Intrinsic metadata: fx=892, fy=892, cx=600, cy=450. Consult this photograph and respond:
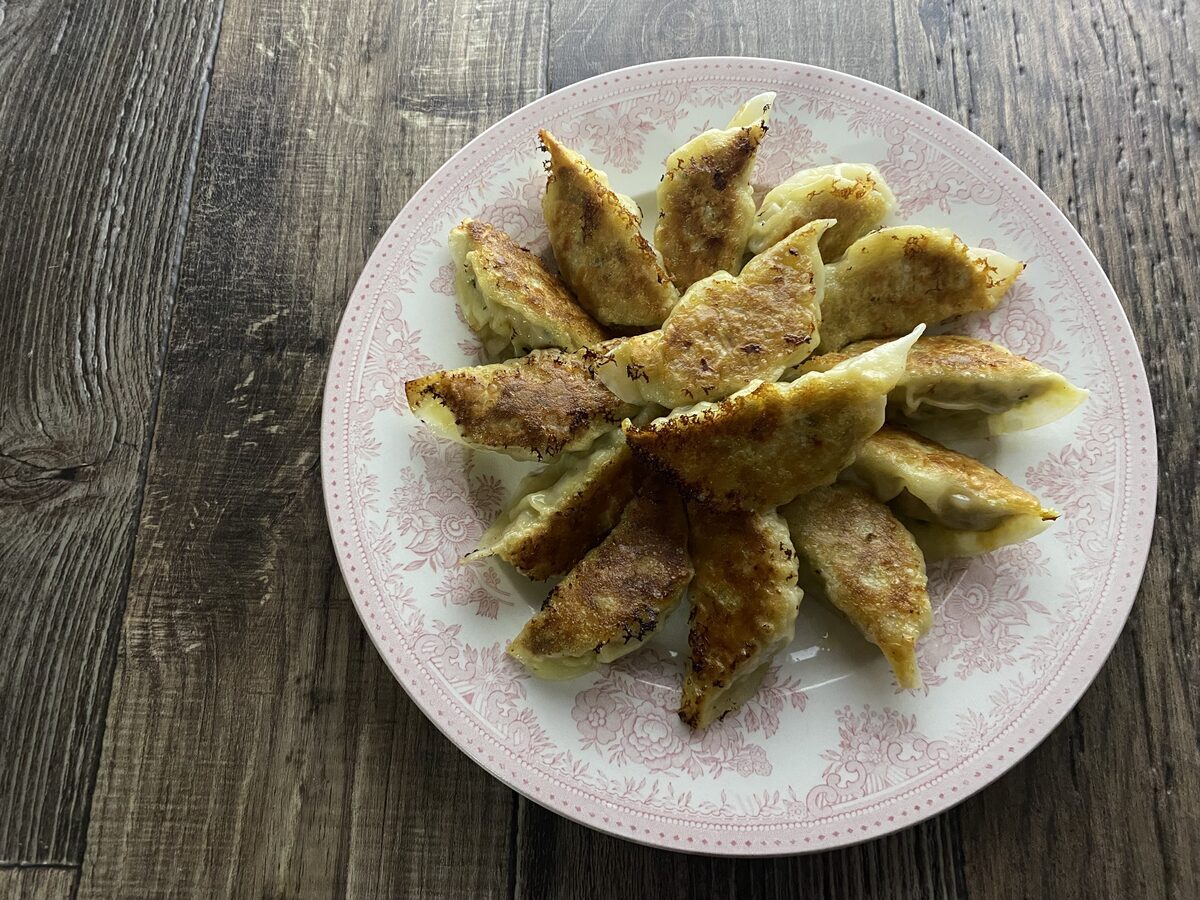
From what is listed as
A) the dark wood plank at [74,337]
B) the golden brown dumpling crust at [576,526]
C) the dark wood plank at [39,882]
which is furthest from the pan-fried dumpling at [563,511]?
the dark wood plank at [39,882]

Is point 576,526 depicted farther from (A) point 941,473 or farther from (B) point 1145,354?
(B) point 1145,354

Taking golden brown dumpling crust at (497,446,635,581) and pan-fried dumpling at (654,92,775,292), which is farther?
pan-fried dumpling at (654,92,775,292)

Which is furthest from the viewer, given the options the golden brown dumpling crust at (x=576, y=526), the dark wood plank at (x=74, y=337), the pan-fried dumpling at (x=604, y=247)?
the dark wood plank at (x=74, y=337)

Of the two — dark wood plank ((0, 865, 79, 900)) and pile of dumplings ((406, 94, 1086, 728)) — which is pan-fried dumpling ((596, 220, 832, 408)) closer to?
pile of dumplings ((406, 94, 1086, 728))

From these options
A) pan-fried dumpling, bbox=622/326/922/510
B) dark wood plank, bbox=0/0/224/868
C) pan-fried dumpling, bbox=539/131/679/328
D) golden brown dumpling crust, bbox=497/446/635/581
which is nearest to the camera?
pan-fried dumpling, bbox=622/326/922/510

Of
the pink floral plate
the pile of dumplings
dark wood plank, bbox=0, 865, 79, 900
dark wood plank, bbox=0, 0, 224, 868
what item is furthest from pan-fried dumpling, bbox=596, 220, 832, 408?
dark wood plank, bbox=0, 865, 79, 900

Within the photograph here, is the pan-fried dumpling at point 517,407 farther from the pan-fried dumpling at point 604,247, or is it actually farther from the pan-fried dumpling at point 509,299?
the pan-fried dumpling at point 604,247
